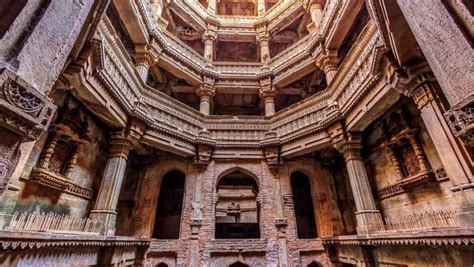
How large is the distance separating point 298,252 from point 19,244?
7979mm

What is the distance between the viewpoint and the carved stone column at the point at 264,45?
13406 mm

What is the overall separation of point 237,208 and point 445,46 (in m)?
13.3

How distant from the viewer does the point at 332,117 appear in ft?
26.2

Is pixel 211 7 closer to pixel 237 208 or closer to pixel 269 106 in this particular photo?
pixel 269 106

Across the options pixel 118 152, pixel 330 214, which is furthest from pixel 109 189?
pixel 330 214

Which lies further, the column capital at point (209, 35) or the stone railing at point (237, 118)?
the column capital at point (209, 35)

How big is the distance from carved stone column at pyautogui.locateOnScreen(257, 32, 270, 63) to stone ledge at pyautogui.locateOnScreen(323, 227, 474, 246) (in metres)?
10.0

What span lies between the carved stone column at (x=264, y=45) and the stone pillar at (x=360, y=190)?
7.30m

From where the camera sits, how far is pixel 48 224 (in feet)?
15.7

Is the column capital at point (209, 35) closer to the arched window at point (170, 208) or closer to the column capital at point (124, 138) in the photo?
the arched window at point (170, 208)

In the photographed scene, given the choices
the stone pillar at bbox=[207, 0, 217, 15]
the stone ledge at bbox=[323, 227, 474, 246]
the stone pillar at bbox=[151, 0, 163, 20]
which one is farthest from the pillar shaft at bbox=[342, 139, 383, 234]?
the stone pillar at bbox=[207, 0, 217, 15]

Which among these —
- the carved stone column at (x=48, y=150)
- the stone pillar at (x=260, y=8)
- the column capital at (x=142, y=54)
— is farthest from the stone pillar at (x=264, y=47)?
the carved stone column at (x=48, y=150)

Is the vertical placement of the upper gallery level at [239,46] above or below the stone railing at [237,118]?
above

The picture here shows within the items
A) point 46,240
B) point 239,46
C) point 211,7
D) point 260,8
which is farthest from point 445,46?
point 260,8
